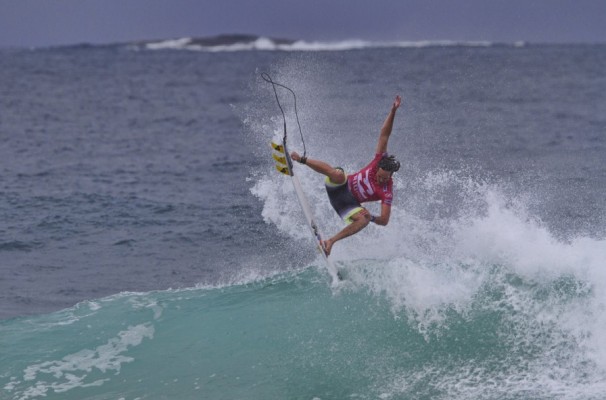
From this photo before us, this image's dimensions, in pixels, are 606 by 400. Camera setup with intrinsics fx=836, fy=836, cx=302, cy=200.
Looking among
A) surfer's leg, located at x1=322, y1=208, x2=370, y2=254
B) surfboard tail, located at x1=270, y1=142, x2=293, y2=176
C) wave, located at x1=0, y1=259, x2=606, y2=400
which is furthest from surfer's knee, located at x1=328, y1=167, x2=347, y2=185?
wave, located at x1=0, y1=259, x2=606, y2=400

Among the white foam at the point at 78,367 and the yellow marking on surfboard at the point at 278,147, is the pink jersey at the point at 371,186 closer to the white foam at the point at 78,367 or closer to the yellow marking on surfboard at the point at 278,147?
the yellow marking on surfboard at the point at 278,147

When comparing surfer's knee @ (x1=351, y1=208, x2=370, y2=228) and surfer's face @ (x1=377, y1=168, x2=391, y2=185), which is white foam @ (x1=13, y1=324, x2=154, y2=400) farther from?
surfer's face @ (x1=377, y1=168, x2=391, y2=185)

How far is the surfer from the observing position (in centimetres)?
1104

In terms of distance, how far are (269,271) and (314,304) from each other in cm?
282

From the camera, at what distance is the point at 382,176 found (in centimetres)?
1112

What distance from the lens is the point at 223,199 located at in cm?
2011

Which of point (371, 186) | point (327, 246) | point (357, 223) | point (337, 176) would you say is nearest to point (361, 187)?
point (371, 186)

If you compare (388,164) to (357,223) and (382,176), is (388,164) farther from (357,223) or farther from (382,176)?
(357,223)

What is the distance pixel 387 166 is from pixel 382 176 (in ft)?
0.70

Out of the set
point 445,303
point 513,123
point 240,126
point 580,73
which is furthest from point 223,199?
point 580,73

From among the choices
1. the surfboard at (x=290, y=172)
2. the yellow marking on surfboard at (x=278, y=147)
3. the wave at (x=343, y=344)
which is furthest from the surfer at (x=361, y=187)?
the wave at (x=343, y=344)

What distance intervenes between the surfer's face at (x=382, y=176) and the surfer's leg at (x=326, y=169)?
553mm

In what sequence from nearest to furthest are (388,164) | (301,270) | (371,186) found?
(388,164) → (371,186) → (301,270)

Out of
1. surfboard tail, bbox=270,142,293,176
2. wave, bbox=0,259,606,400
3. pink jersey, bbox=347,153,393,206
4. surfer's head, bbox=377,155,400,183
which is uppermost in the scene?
surfboard tail, bbox=270,142,293,176
